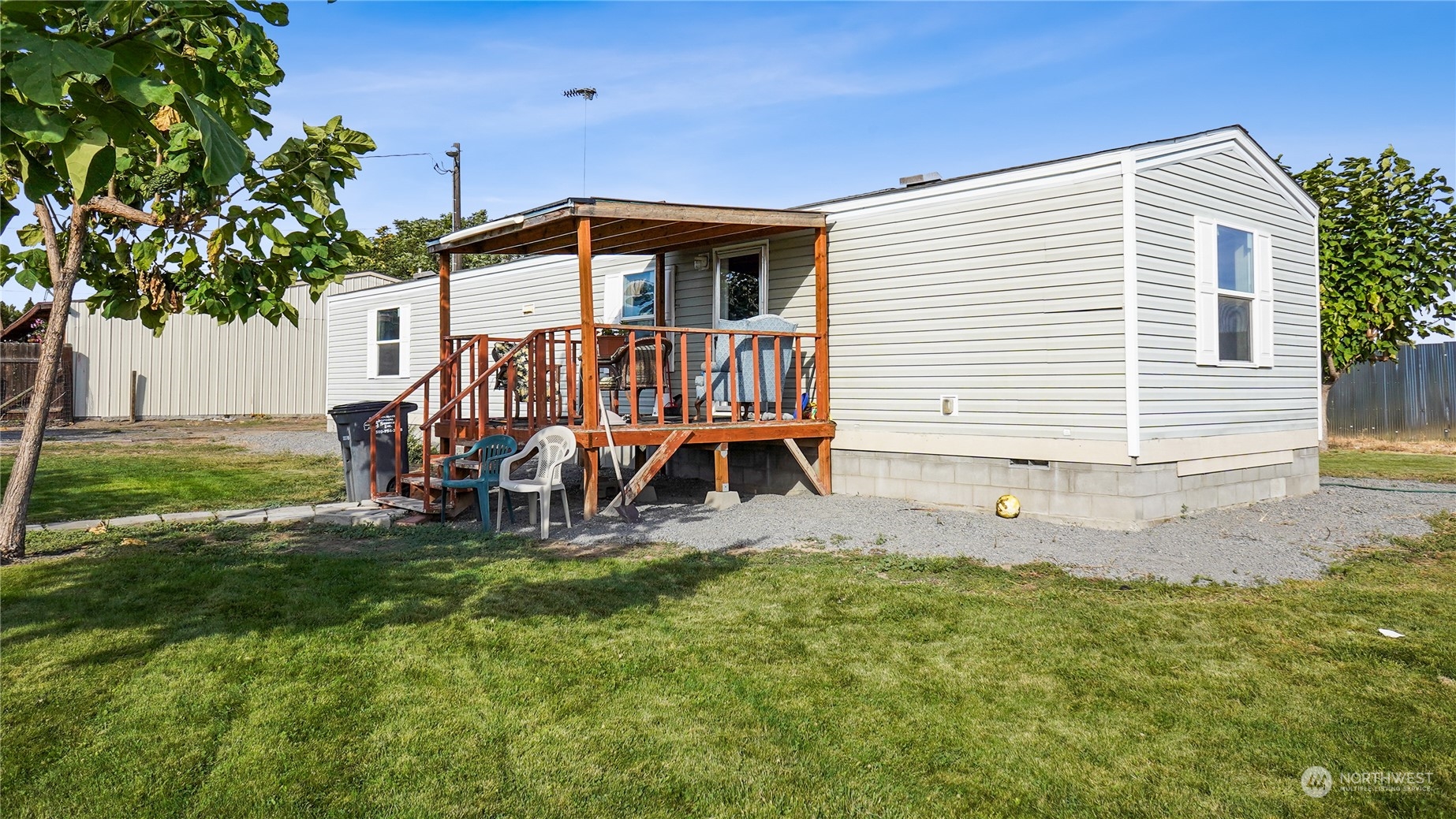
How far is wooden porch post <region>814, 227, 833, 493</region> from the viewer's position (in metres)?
8.64

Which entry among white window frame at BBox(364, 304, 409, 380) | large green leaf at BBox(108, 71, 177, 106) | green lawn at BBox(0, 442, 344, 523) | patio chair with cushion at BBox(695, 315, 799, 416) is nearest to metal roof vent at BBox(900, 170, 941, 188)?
patio chair with cushion at BBox(695, 315, 799, 416)

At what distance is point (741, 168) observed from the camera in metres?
17.1

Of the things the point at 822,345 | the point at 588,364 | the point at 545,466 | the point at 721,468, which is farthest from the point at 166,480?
the point at 822,345

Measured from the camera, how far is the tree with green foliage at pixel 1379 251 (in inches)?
515

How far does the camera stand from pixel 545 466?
699cm

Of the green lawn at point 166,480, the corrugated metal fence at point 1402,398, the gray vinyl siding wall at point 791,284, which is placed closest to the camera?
the green lawn at point 166,480

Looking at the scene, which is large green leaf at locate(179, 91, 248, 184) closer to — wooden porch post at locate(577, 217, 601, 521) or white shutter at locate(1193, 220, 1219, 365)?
wooden porch post at locate(577, 217, 601, 521)

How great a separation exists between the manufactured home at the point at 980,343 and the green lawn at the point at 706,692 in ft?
7.53

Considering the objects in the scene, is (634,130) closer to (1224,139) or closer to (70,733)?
(1224,139)

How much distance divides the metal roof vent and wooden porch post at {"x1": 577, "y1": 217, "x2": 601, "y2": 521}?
122 inches

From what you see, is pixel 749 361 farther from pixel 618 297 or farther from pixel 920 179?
pixel 618 297

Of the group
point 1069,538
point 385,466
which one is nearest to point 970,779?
point 1069,538

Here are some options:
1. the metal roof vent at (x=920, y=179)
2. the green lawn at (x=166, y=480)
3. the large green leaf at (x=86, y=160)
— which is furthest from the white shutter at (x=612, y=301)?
the large green leaf at (x=86, y=160)

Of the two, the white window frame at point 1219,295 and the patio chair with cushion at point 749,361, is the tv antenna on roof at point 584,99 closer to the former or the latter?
the patio chair with cushion at point 749,361
